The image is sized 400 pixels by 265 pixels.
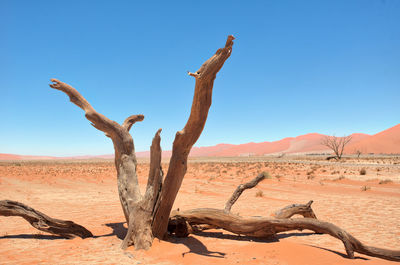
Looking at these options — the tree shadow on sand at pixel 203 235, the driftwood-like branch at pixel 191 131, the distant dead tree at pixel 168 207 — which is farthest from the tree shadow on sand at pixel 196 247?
the driftwood-like branch at pixel 191 131

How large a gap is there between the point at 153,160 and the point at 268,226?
253cm

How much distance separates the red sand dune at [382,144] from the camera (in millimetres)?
106012

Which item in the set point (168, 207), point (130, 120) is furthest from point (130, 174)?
point (130, 120)

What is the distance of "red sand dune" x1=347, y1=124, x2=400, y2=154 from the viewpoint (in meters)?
106

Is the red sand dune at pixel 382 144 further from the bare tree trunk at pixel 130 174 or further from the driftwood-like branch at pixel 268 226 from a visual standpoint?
the bare tree trunk at pixel 130 174

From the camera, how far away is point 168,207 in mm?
5004

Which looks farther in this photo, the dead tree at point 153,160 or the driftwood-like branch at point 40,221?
the driftwood-like branch at point 40,221

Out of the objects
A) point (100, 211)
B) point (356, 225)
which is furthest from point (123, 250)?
point (356, 225)

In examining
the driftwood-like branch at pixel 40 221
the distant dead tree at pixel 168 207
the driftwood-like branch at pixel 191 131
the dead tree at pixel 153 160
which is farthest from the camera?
the driftwood-like branch at pixel 40 221

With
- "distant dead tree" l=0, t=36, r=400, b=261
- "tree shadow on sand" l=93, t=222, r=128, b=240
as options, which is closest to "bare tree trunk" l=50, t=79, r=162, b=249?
"distant dead tree" l=0, t=36, r=400, b=261

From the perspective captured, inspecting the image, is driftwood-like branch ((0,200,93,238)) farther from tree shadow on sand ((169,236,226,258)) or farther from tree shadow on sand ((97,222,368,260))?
tree shadow on sand ((169,236,226,258))

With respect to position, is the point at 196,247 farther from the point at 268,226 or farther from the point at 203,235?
the point at 268,226

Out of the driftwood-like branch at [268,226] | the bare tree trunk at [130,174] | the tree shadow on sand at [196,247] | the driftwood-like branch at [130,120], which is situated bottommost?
the tree shadow on sand at [196,247]

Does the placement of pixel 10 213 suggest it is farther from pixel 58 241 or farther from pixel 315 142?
pixel 315 142
